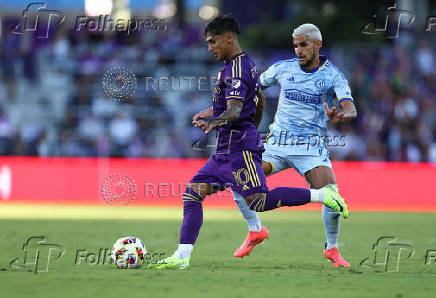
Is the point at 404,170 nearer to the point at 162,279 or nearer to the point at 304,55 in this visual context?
the point at 304,55

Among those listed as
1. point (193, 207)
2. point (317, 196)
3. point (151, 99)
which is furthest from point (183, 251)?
point (151, 99)

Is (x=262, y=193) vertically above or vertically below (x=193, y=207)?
above

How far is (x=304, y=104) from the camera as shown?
9.52 m

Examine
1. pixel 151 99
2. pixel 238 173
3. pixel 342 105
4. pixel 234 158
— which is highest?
pixel 342 105

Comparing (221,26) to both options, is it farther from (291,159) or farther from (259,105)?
(291,159)

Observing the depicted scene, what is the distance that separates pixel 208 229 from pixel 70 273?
6.30 m

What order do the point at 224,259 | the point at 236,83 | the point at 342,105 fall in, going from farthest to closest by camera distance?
1. the point at 224,259
2. the point at 342,105
3. the point at 236,83

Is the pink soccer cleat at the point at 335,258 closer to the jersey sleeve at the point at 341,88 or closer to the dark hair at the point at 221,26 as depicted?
the jersey sleeve at the point at 341,88

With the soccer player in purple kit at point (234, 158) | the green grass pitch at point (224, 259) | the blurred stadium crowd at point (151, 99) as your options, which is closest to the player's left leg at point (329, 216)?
the green grass pitch at point (224, 259)

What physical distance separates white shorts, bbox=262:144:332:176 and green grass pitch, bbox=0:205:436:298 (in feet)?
3.57

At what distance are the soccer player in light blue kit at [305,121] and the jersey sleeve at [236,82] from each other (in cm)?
125

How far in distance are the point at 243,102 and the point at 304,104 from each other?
1.30 metres

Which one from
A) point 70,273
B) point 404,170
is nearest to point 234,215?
point 404,170

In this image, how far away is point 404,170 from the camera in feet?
64.8
